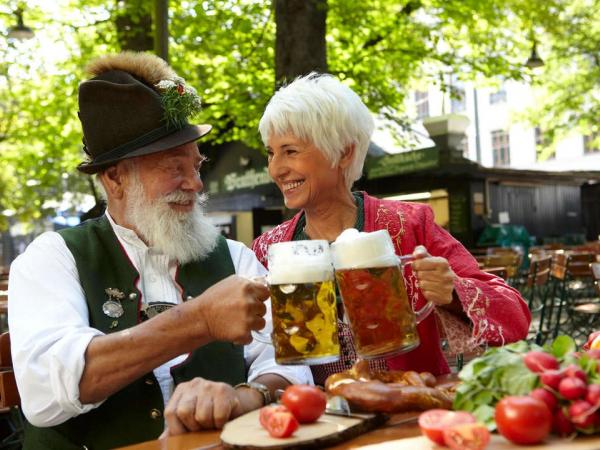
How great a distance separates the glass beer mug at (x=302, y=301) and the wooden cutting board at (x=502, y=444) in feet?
1.20

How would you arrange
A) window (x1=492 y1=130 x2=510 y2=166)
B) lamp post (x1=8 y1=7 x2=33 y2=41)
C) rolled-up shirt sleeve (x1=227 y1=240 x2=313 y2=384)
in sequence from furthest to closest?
1. window (x1=492 y1=130 x2=510 y2=166)
2. lamp post (x1=8 y1=7 x2=33 y2=41)
3. rolled-up shirt sleeve (x1=227 y1=240 x2=313 y2=384)

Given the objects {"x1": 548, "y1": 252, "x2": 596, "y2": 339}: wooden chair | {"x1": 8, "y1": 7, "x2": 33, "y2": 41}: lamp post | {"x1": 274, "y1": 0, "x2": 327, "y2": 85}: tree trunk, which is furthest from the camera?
{"x1": 8, "y1": 7, "x2": 33, "y2": 41}: lamp post

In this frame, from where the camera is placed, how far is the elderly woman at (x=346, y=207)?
7.69 ft

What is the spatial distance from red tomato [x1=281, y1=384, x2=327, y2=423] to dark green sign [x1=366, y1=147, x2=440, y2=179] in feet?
43.9

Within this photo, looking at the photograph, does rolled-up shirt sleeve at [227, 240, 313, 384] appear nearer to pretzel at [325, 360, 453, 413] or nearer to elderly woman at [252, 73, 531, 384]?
elderly woman at [252, 73, 531, 384]

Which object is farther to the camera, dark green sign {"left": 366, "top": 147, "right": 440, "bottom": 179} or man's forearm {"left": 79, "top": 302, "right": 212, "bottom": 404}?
dark green sign {"left": 366, "top": 147, "right": 440, "bottom": 179}

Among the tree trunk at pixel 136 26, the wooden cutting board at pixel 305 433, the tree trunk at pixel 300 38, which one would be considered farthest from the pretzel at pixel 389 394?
the tree trunk at pixel 136 26

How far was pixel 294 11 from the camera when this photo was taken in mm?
6676

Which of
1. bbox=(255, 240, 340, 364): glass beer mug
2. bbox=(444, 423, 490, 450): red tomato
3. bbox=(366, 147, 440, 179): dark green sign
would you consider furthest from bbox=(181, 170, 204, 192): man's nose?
bbox=(366, 147, 440, 179): dark green sign

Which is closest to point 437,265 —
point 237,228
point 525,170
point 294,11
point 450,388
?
point 450,388

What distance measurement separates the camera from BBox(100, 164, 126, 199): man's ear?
2406 mm

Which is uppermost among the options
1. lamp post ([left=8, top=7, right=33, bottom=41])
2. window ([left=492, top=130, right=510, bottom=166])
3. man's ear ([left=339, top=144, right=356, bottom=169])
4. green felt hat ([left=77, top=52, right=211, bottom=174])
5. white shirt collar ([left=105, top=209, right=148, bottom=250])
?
lamp post ([left=8, top=7, right=33, bottom=41])

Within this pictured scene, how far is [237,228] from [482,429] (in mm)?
23456

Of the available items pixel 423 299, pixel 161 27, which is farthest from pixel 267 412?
pixel 161 27
